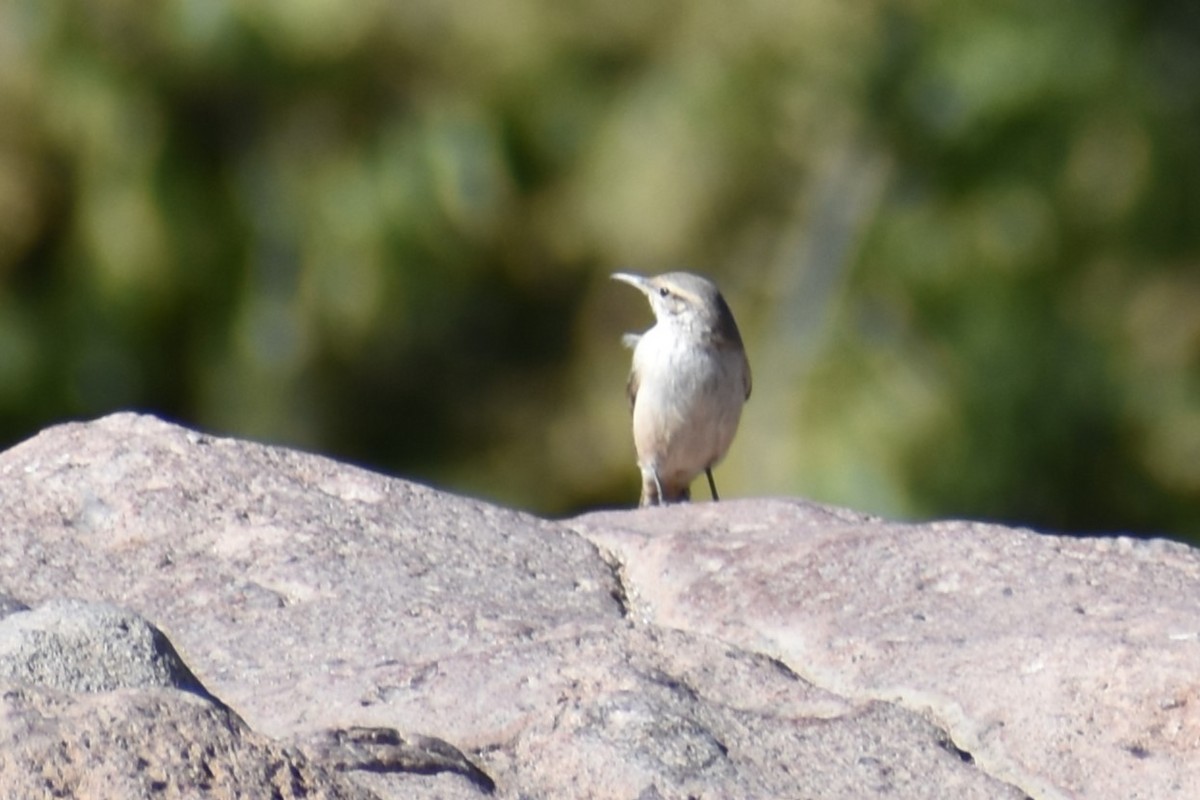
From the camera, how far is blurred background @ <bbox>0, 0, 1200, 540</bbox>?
13148 millimetres

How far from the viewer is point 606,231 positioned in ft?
46.1

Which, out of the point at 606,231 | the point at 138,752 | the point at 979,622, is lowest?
the point at 138,752

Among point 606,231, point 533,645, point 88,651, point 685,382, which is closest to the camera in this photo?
point 88,651

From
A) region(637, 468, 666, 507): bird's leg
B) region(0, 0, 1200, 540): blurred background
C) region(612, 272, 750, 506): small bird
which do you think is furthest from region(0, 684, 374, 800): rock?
region(0, 0, 1200, 540): blurred background

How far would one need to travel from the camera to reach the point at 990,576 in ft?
15.0

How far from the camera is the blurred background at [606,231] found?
1315cm

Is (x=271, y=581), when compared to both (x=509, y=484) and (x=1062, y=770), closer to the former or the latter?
(x=1062, y=770)

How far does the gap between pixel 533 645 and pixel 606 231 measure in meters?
10.2

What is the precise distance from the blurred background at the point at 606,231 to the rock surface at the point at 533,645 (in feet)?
24.0

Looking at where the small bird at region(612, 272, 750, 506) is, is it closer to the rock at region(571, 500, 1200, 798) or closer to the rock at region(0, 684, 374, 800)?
the rock at region(571, 500, 1200, 798)

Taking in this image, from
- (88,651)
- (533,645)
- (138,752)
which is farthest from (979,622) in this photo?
(138,752)

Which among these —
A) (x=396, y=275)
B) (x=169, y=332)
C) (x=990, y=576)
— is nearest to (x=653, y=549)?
(x=990, y=576)

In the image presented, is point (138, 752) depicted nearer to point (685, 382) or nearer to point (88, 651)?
point (88, 651)

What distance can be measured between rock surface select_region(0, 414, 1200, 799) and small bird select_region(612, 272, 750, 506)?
3.01 metres
